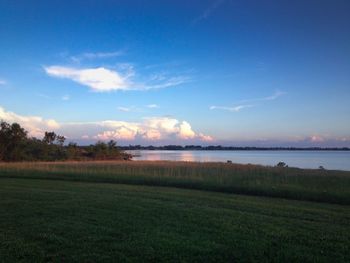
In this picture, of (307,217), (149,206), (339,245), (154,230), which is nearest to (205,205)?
(149,206)

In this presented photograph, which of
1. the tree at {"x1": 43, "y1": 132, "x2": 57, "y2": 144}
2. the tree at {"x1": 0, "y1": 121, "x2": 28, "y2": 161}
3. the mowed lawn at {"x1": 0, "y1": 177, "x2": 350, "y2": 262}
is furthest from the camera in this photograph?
the tree at {"x1": 43, "y1": 132, "x2": 57, "y2": 144}

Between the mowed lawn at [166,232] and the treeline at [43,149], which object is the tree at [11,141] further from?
the mowed lawn at [166,232]

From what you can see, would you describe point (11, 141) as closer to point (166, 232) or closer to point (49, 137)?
point (49, 137)

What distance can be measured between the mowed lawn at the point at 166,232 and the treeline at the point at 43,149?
51.4 metres

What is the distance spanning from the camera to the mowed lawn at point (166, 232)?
6406 millimetres

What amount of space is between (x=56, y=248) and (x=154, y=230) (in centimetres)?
232

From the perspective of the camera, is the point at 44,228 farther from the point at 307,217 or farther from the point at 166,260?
the point at 307,217

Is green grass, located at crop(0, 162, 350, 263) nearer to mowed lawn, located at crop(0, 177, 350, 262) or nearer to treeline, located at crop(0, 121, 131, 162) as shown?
mowed lawn, located at crop(0, 177, 350, 262)

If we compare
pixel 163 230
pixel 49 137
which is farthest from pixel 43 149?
pixel 163 230

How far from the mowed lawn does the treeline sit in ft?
169

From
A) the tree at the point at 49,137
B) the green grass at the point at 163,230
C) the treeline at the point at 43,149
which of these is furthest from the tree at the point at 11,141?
the green grass at the point at 163,230

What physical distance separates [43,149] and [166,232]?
63.2 meters

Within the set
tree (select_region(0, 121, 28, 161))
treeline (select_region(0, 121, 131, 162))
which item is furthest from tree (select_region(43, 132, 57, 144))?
tree (select_region(0, 121, 28, 161))

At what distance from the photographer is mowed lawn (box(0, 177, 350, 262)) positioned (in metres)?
6.41
